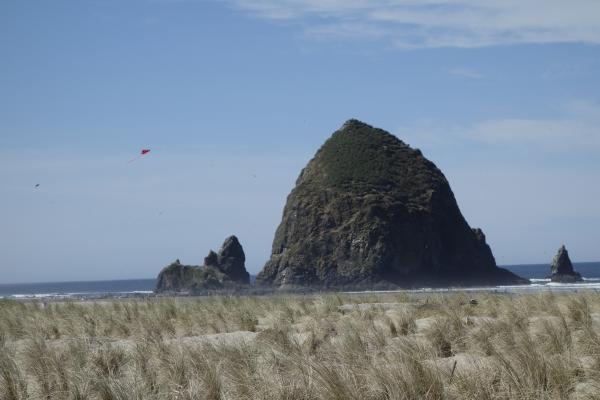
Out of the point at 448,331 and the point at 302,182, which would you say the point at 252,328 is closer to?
the point at 448,331

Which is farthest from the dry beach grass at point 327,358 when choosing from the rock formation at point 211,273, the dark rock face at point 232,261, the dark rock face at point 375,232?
the dark rock face at point 232,261

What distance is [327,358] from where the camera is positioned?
8.23 m

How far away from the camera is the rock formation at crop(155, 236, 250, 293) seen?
68.3 m

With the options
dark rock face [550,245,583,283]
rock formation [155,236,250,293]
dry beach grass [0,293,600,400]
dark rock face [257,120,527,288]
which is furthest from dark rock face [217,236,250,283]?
dry beach grass [0,293,600,400]

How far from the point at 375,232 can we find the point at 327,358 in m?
57.6

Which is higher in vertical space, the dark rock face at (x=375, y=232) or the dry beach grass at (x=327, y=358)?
the dark rock face at (x=375, y=232)

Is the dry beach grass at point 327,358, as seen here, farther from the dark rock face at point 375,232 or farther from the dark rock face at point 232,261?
the dark rock face at point 232,261

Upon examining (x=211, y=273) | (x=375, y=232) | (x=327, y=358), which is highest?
(x=375, y=232)

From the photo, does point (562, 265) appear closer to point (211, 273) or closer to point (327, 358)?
point (211, 273)

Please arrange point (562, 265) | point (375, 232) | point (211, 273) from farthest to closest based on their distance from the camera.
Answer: point (562, 265) → point (211, 273) → point (375, 232)

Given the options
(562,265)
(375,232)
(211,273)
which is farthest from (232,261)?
(562,265)

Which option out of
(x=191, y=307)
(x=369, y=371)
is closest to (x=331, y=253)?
(x=191, y=307)

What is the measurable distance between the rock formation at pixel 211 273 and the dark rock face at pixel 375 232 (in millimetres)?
4546

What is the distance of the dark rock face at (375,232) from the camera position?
214 ft
